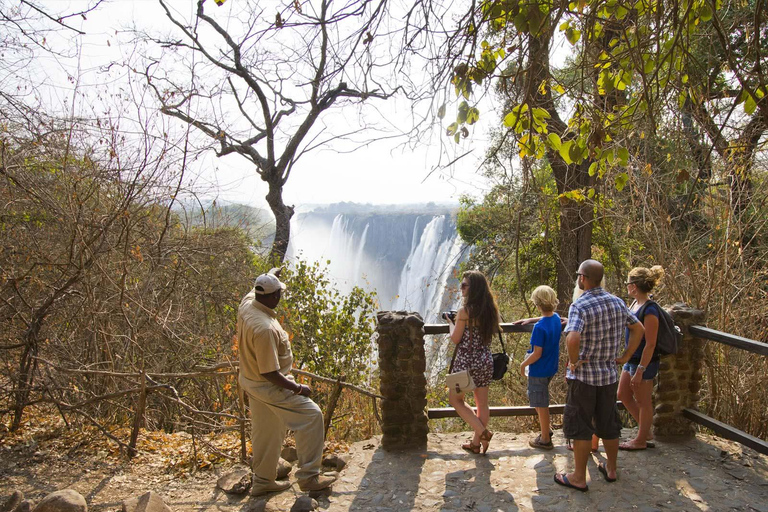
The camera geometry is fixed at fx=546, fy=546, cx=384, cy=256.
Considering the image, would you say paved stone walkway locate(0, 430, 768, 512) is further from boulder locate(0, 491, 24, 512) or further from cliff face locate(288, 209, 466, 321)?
cliff face locate(288, 209, 466, 321)

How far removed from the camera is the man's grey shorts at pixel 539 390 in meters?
4.73

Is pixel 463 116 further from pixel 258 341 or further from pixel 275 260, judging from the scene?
pixel 275 260

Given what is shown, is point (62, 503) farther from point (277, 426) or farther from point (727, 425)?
point (727, 425)

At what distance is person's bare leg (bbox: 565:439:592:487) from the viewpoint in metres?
4.03

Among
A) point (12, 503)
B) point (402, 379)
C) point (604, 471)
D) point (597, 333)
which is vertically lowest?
point (12, 503)

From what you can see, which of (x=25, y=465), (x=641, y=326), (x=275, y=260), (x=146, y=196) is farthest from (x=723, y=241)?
(x=275, y=260)

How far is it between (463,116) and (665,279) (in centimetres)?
450

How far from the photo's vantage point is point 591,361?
3.96 meters

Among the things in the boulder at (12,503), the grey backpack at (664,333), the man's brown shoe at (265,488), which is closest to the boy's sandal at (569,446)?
the grey backpack at (664,333)

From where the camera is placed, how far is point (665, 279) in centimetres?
655

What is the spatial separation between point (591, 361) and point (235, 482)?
2922 millimetres

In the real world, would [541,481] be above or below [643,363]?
below

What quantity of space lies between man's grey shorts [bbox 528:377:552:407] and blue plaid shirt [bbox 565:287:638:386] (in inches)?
29.6

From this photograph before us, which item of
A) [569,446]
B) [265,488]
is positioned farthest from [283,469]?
[569,446]
